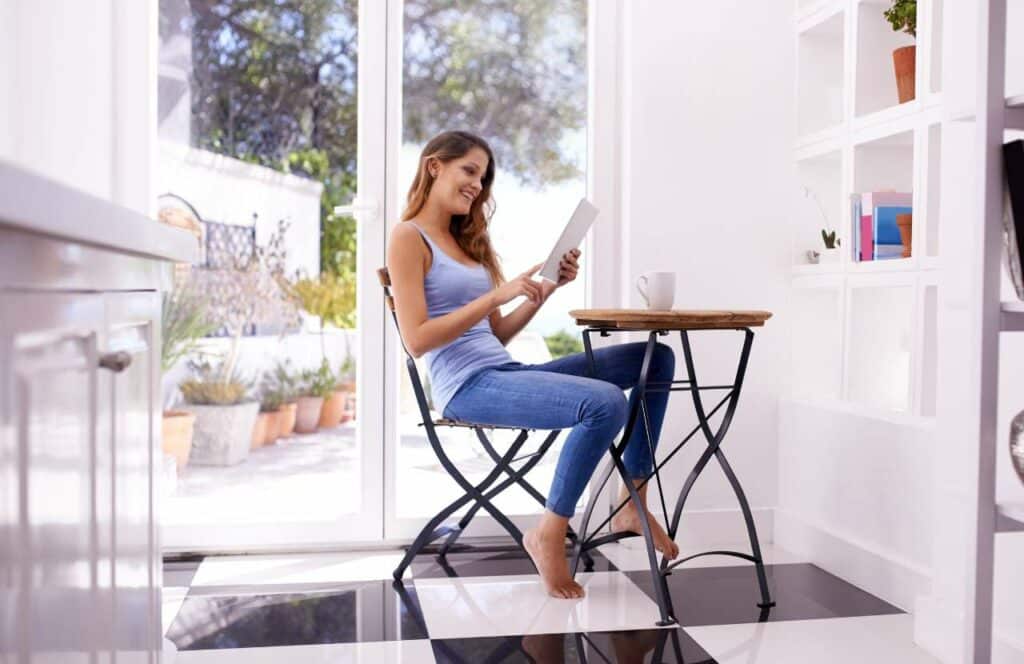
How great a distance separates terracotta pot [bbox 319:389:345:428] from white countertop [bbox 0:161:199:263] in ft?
6.46

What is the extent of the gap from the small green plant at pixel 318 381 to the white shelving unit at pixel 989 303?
2061 millimetres

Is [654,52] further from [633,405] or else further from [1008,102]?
[1008,102]

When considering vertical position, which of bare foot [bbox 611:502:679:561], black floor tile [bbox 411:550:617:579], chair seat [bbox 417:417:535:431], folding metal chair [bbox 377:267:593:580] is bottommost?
black floor tile [bbox 411:550:617:579]

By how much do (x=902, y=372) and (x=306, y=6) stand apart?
220 centimetres

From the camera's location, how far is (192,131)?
3.15 m

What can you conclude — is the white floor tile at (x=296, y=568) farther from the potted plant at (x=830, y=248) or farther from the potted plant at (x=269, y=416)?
the potted plant at (x=830, y=248)

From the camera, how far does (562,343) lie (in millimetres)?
3416

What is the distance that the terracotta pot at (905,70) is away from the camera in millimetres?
2797

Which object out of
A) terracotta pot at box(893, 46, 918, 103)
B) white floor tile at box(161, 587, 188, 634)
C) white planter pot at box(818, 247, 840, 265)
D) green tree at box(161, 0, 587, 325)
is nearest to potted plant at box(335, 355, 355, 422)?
green tree at box(161, 0, 587, 325)

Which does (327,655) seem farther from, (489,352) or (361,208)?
(361,208)

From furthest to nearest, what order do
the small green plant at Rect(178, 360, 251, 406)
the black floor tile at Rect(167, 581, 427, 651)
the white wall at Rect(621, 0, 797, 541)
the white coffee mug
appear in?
the white wall at Rect(621, 0, 797, 541) → the small green plant at Rect(178, 360, 251, 406) → the white coffee mug → the black floor tile at Rect(167, 581, 427, 651)

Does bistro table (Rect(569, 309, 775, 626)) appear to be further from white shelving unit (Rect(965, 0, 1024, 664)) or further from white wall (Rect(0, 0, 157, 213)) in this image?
white wall (Rect(0, 0, 157, 213))

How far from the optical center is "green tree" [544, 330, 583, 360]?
11.2ft

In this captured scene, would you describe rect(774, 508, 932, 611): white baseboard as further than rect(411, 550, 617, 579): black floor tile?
No
